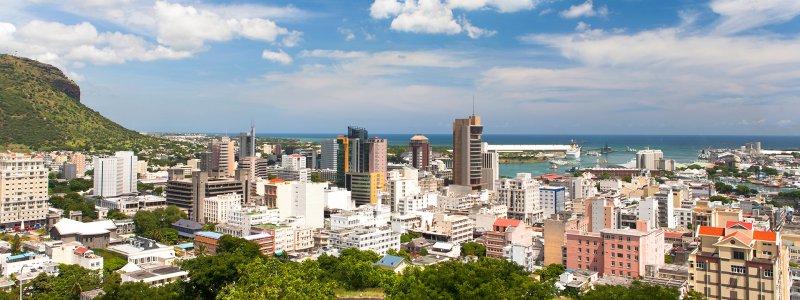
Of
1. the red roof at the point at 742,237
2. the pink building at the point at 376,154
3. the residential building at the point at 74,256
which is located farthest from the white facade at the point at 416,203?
the red roof at the point at 742,237

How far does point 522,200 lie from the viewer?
111ft

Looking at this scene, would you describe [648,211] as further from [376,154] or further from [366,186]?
[376,154]

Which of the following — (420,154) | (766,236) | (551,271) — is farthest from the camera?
(420,154)

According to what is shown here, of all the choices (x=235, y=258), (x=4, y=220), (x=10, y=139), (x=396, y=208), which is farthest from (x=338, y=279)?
(x=10, y=139)

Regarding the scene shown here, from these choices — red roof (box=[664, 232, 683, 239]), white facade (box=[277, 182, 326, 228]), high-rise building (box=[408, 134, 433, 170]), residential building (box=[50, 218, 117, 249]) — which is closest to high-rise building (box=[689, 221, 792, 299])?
red roof (box=[664, 232, 683, 239])

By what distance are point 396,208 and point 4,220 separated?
19.8m

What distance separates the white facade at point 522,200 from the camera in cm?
3369

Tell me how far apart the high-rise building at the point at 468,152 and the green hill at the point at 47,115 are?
123 feet

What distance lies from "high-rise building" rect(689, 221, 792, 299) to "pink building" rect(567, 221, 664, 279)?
14.5ft

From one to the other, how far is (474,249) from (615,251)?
6.10 meters

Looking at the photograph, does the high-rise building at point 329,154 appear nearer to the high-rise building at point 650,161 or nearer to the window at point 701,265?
the high-rise building at point 650,161

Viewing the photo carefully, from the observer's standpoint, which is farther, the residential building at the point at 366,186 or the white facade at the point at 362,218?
the residential building at the point at 366,186

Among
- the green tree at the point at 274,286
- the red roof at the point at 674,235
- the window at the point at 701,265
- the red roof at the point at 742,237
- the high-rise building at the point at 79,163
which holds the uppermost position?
the high-rise building at the point at 79,163

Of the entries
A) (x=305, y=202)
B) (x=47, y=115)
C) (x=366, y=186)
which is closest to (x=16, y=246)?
(x=305, y=202)
